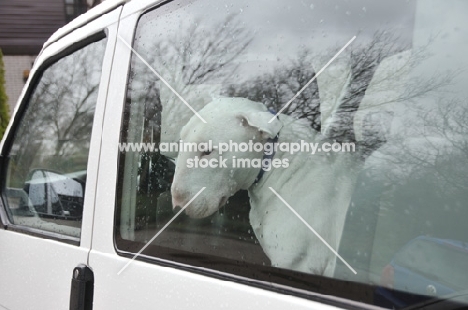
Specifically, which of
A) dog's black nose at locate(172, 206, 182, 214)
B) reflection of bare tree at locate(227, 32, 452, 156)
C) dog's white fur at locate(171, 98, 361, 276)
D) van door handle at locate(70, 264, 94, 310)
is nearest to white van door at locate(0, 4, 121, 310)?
van door handle at locate(70, 264, 94, 310)

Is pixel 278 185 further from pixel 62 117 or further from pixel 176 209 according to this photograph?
pixel 62 117

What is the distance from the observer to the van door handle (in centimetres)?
193

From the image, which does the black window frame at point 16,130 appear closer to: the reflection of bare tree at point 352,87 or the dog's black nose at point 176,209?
the dog's black nose at point 176,209

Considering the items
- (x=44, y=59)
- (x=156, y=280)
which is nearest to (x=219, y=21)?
(x=156, y=280)

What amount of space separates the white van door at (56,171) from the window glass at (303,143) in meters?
0.22

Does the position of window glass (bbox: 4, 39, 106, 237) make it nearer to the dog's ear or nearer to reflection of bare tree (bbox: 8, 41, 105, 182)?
reflection of bare tree (bbox: 8, 41, 105, 182)

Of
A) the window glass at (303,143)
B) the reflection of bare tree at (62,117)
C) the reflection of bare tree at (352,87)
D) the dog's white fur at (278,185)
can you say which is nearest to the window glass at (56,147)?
the reflection of bare tree at (62,117)

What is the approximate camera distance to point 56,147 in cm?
249

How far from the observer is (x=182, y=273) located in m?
1.64

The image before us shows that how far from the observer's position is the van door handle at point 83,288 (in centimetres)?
193

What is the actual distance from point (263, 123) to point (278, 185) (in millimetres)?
184

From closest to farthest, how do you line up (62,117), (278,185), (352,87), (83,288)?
(352,87) → (278,185) → (83,288) → (62,117)

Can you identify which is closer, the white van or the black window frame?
the white van

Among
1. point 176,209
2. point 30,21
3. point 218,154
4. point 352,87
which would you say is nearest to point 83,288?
point 176,209
